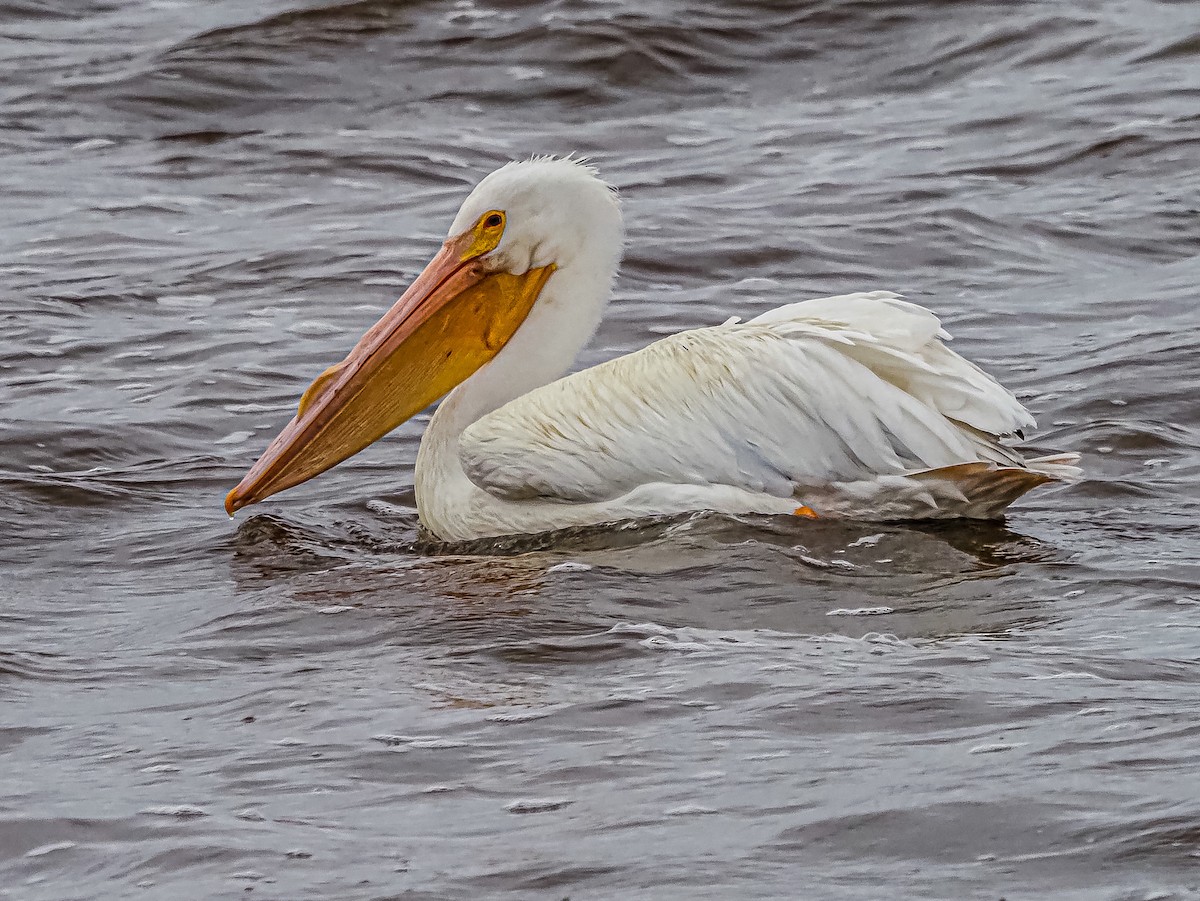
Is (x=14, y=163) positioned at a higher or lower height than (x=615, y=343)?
higher

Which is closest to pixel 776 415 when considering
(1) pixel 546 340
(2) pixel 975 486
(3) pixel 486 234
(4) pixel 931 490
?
(4) pixel 931 490

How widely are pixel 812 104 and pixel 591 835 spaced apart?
7835 mm

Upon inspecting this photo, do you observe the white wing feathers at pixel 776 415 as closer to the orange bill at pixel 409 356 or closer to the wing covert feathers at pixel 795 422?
the wing covert feathers at pixel 795 422

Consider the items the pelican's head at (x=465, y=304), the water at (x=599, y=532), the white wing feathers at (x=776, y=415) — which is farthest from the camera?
the pelican's head at (x=465, y=304)

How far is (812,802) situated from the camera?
10.5 ft

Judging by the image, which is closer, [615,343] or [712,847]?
[712,847]

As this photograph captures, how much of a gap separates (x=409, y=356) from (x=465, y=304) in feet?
0.68

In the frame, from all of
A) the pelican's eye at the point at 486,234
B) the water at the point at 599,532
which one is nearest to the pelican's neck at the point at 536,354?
the pelican's eye at the point at 486,234

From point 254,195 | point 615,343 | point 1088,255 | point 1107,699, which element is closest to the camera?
point 1107,699

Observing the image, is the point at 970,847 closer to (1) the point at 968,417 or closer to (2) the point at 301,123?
(1) the point at 968,417

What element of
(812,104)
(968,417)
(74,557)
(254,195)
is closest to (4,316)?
(254,195)

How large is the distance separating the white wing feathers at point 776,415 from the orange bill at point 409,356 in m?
0.54

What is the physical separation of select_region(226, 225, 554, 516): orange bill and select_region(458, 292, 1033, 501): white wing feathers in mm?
539

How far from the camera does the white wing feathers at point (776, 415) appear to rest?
15.8 feet
